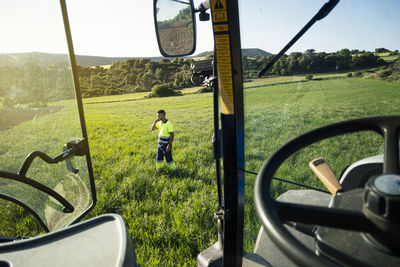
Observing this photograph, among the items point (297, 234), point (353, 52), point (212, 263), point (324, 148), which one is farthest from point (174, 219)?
point (353, 52)

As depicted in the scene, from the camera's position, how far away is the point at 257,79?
3.89 ft

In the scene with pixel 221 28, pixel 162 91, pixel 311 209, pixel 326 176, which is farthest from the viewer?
pixel 162 91

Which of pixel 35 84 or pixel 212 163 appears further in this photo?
pixel 212 163

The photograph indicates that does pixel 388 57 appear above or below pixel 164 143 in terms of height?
above

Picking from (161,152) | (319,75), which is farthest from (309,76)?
(161,152)

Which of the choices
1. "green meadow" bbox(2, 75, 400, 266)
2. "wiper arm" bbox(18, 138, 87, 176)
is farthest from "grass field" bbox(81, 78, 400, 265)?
"wiper arm" bbox(18, 138, 87, 176)

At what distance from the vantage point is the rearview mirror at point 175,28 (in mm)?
1293

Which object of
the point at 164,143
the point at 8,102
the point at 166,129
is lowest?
the point at 164,143

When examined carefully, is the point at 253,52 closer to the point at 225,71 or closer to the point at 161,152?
the point at 225,71

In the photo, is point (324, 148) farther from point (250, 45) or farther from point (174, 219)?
point (174, 219)

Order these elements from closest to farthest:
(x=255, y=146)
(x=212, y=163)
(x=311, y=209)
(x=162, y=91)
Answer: (x=311, y=209)
(x=255, y=146)
(x=212, y=163)
(x=162, y=91)

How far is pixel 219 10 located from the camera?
3.66 ft

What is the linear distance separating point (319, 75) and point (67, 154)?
1.15 meters

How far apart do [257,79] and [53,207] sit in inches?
43.5
